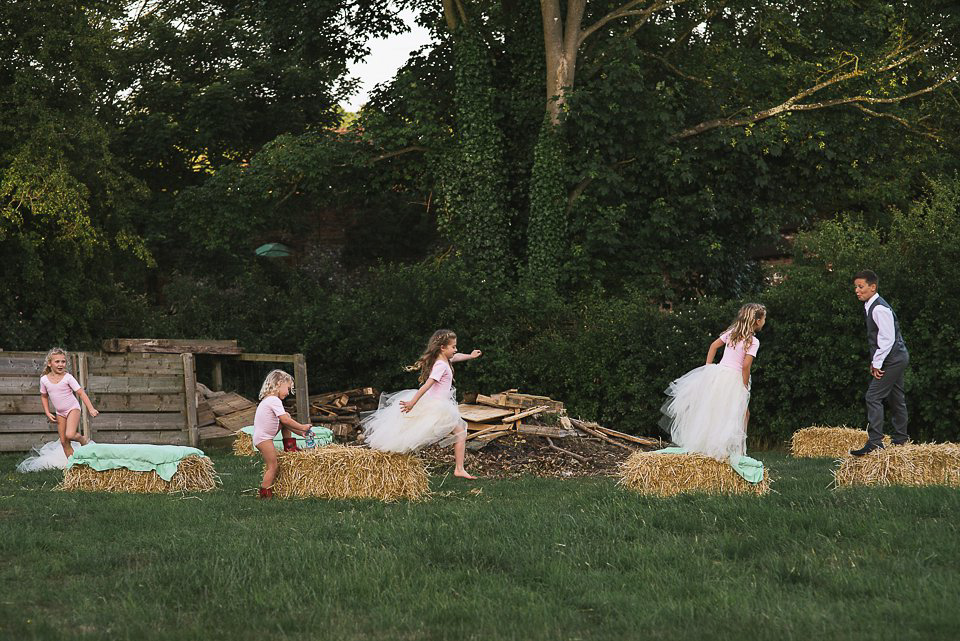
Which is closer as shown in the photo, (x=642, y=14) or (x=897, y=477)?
(x=897, y=477)

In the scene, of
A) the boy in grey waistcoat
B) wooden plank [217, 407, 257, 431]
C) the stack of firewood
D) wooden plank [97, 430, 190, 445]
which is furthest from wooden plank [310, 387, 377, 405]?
the boy in grey waistcoat

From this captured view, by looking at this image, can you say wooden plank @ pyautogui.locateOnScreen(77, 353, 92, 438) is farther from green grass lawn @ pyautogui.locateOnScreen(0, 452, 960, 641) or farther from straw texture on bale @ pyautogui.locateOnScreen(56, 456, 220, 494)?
green grass lawn @ pyautogui.locateOnScreen(0, 452, 960, 641)

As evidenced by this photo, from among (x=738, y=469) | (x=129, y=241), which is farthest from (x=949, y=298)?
(x=129, y=241)

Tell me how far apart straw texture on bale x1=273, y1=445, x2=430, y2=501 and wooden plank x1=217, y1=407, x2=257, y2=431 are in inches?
334

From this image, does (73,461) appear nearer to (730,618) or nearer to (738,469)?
(738,469)

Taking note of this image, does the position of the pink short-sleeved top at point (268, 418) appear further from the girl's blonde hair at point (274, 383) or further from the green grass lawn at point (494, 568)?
the green grass lawn at point (494, 568)

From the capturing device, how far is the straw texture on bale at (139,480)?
444 inches

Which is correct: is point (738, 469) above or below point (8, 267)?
below

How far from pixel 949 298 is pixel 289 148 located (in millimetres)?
15385

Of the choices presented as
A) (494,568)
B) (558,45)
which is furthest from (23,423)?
(558,45)

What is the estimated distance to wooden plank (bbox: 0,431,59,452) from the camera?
1686 centimetres

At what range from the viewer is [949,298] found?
15945mm

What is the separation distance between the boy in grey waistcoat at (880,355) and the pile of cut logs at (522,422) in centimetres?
454

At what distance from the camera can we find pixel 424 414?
11336 millimetres
